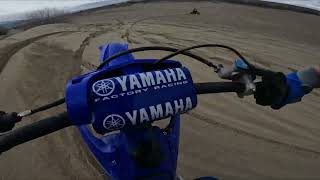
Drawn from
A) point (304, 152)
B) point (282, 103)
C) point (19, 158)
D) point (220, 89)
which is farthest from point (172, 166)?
point (304, 152)

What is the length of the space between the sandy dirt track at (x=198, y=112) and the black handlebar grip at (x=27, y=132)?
5.71 feet

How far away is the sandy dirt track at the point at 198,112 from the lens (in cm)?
334

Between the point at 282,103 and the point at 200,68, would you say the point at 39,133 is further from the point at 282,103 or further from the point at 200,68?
the point at 200,68

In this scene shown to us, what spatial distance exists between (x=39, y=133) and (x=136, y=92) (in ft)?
1.08

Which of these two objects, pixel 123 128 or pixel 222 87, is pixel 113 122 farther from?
pixel 222 87

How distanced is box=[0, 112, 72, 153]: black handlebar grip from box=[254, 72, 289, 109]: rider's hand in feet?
2.34

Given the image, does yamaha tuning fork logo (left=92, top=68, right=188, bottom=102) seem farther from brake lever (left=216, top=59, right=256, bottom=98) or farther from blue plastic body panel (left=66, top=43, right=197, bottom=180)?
brake lever (left=216, top=59, right=256, bottom=98)

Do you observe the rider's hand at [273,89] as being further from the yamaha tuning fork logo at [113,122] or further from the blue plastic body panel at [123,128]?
the yamaha tuning fork logo at [113,122]

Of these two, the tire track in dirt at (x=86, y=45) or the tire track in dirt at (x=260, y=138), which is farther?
the tire track in dirt at (x=86, y=45)

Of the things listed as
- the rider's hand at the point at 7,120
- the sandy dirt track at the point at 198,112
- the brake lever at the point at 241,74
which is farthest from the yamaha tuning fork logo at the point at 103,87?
the sandy dirt track at the point at 198,112

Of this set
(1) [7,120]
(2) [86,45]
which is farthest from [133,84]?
(2) [86,45]

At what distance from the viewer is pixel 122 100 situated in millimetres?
1452

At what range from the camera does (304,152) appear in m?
3.73

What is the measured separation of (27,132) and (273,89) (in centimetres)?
85
